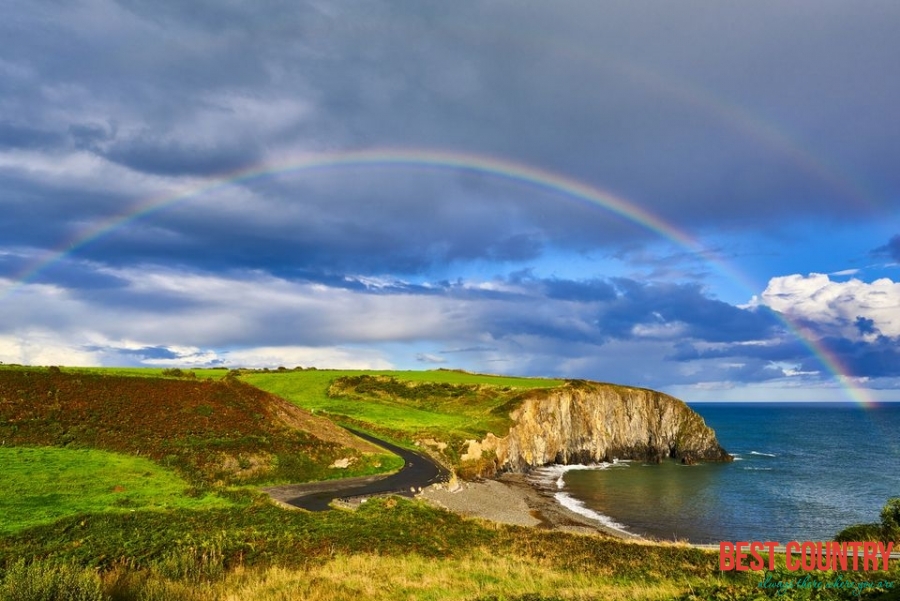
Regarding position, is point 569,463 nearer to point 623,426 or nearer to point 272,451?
point 623,426

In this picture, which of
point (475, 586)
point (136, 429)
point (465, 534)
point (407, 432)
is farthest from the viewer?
point (407, 432)

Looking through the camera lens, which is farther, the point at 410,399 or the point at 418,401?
the point at 410,399

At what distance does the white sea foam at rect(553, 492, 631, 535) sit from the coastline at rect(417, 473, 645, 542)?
478mm

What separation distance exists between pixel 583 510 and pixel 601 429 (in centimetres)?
5143

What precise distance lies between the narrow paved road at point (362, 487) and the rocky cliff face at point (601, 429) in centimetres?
2784

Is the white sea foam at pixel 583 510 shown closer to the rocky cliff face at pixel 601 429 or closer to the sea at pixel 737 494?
the sea at pixel 737 494

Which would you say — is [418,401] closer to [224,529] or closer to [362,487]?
[362,487]

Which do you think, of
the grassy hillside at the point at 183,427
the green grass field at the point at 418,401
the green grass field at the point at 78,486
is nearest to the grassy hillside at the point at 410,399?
the green grass field at the point at 418,401

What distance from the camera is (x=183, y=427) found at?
47469mm

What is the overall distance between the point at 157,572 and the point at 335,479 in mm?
27108

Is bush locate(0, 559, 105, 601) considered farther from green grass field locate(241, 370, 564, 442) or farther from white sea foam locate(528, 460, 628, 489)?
white sea foam locate(528, 460, 628, 489)

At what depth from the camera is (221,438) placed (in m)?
46.2

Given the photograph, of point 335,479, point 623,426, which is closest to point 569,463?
point 623,426

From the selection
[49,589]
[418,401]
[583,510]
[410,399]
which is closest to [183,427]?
[49,589]
